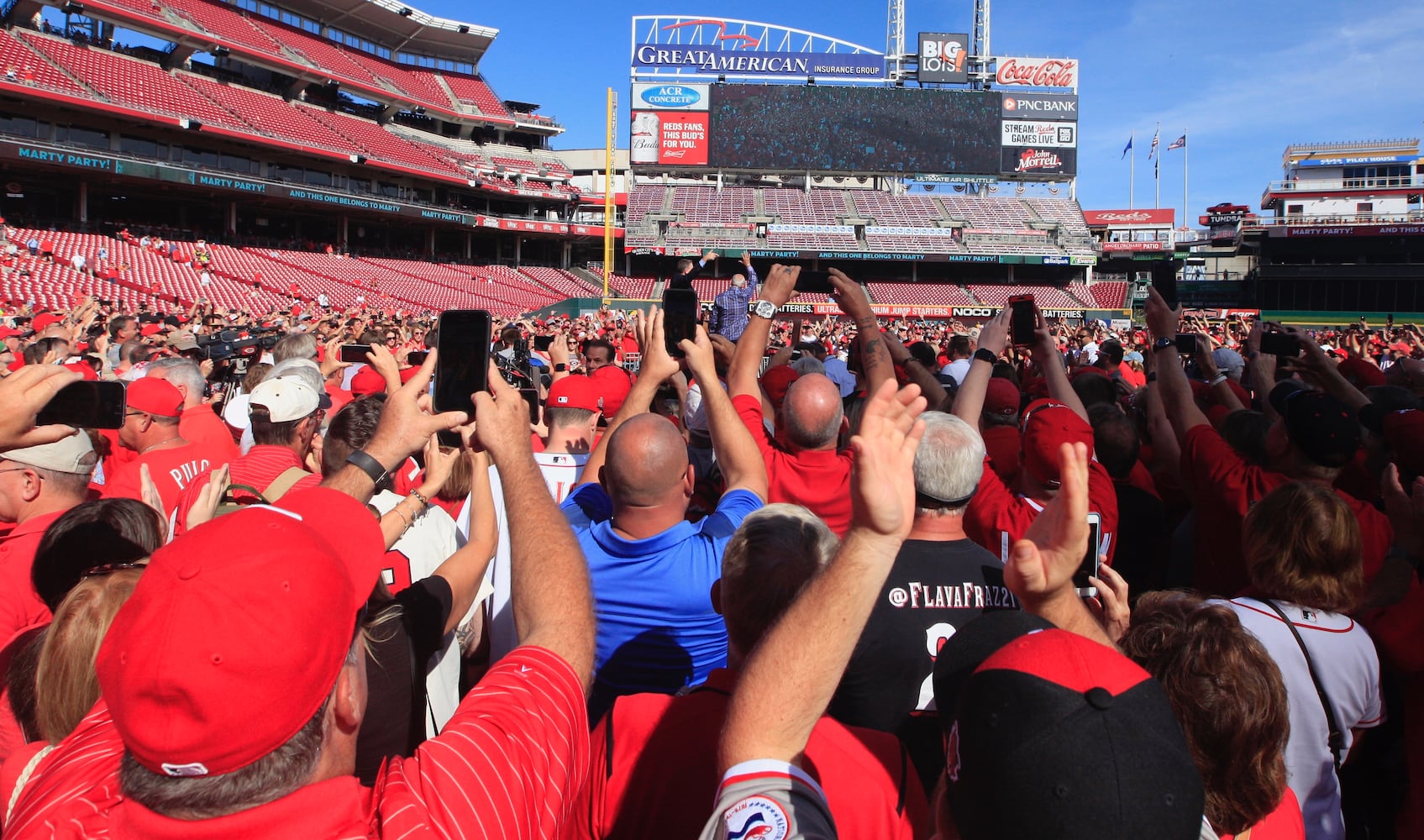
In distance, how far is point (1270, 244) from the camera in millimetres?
53156

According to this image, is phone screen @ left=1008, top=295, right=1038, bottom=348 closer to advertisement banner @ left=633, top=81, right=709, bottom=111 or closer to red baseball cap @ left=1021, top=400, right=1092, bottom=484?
red baseball cap @ left=1021, top=400, right=1092, bottom=484

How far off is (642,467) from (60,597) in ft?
5.53

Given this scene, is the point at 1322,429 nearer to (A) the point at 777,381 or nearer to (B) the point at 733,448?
(B) the point at 733,448

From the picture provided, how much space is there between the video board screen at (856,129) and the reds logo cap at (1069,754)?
5018 centimetres

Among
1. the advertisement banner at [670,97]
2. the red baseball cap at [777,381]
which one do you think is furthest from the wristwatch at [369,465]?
the advertisement banner at [670,97]

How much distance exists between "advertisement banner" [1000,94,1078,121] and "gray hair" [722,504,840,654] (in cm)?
5223

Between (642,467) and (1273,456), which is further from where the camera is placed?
(1273,456)

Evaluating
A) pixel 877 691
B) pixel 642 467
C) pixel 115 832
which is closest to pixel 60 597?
pixel 115 832

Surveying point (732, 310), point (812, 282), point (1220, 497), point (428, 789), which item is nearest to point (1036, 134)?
point (732, 310)

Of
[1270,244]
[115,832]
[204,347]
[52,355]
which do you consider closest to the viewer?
[115,832]

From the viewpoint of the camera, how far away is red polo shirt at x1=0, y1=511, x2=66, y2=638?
7.63 feet

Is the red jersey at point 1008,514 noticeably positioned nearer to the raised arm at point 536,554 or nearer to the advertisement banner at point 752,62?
the raised arm at point 536,554

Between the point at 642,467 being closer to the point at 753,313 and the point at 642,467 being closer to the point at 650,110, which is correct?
the point at 753,313

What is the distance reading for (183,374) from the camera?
16.0 feet
